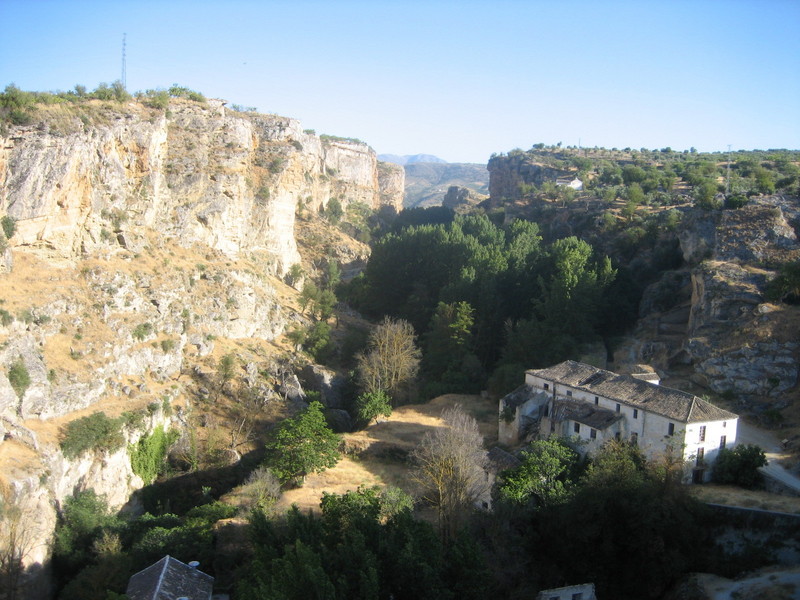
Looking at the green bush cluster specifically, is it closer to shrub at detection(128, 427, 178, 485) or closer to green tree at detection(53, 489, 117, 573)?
green tree at detection(53, 489, 117, 573)

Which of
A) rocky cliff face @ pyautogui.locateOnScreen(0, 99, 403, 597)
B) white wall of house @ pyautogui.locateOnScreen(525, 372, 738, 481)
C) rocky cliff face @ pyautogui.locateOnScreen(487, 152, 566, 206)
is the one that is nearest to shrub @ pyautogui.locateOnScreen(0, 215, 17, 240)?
rocky cliff face @ pyautogui.locateOnScreen(0, 99, 403, 597)

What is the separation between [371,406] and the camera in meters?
32.2

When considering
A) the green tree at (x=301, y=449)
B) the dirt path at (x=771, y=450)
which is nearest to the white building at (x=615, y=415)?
the dirt path at (x=771, y=450)

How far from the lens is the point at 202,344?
34938mm

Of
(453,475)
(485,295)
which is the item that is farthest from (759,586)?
(485,295)

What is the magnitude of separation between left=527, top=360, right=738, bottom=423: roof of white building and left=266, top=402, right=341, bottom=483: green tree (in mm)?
9800

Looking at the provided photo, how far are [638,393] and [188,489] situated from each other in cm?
1961

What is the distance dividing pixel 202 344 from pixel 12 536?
15.8m

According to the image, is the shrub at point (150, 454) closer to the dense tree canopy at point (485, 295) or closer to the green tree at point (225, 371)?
the green tree at point (225, 371)

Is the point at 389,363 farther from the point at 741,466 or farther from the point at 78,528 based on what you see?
the point at 741,466

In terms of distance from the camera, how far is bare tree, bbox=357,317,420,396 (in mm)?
35062

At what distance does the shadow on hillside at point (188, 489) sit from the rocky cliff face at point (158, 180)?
41.7 ft

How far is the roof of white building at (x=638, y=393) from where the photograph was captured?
2261cm

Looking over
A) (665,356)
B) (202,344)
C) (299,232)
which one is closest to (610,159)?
(299,232)
